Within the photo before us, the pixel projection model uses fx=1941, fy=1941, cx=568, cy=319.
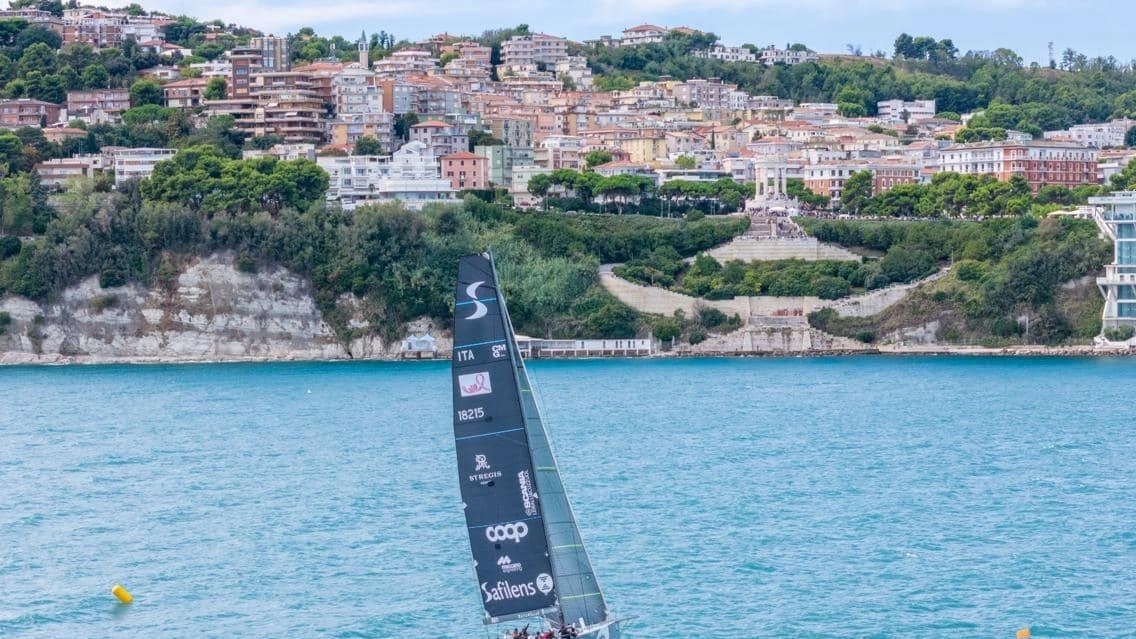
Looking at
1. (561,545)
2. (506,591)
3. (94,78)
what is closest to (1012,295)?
(561,545)

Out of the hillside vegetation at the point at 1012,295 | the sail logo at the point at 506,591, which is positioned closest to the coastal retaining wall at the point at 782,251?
the hillside vegetation at the point at 1012,295

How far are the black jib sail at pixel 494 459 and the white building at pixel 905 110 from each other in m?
104

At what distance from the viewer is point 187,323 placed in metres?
68.8

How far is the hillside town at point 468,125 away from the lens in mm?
85625

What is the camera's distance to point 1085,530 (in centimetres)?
3023

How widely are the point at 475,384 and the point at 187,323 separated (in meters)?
52.0

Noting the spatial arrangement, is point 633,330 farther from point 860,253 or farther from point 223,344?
point 223,344

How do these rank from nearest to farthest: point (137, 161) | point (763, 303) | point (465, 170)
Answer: point (763, 303) → point (137, 161) → point (465, 170)

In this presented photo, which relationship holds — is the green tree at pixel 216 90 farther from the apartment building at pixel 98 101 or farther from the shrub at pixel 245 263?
the shrub at pixel 245 263

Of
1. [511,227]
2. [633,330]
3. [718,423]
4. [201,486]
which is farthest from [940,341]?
[201,486]

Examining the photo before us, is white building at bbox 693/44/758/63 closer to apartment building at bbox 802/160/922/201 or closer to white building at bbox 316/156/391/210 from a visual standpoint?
apartment building at bbox 802/160/922/201

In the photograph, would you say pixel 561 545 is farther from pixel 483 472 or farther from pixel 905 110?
pixel 905 110

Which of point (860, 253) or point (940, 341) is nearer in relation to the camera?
point (940, 341)

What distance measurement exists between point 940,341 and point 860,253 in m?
6.26
